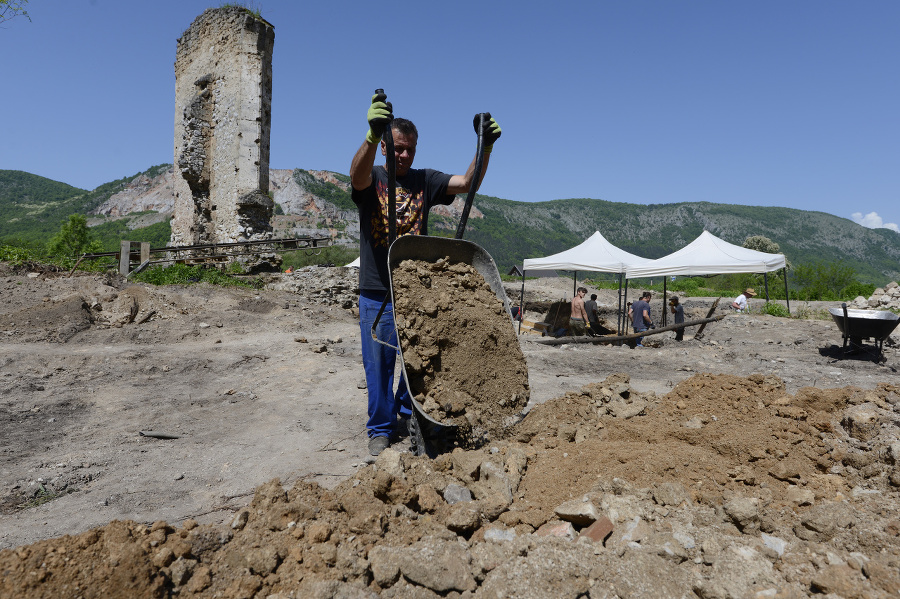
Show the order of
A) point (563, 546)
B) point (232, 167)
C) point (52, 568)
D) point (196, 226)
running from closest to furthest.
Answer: point (52, 568)
point (563, 546)
point (232, 167)
point (196, 226)

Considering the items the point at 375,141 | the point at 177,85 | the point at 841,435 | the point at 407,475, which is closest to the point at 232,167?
the point at 177,85

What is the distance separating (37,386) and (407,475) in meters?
4.05

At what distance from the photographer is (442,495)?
2.17 meters

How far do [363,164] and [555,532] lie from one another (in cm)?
208

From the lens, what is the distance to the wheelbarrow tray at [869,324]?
24.3ft

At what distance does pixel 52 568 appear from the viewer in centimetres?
139

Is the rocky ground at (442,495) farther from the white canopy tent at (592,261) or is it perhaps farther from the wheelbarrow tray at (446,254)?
the white canopy tent at (592,261)

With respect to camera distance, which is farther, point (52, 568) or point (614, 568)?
point (614, 568)

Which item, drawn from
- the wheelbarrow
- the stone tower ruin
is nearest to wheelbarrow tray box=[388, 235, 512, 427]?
the wheelbarrow

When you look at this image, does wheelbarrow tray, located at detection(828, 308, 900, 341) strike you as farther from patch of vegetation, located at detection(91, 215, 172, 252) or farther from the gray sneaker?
patch of vegetation, located at detection(91, 215, 172, 252)

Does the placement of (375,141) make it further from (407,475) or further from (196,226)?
(196,226)

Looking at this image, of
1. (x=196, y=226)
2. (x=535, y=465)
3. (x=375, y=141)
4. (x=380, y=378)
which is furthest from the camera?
(x=196, y=226)

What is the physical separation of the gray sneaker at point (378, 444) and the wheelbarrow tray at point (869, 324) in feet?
26.9

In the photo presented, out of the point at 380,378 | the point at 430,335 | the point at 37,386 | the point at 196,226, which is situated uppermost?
the point at 196,226
